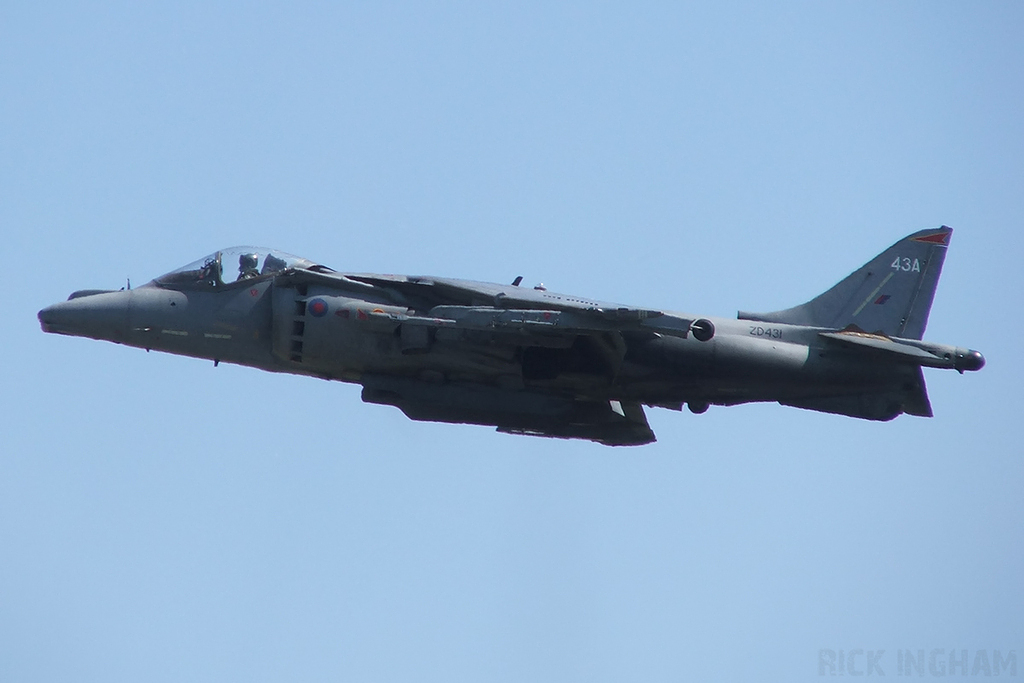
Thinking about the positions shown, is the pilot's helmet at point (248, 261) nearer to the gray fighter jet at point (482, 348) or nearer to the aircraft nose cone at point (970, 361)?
the gray fighter jet at point (482, 348)

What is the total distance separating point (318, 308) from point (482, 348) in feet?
8.25

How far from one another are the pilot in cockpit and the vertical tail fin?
834 cm

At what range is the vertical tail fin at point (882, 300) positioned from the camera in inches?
804

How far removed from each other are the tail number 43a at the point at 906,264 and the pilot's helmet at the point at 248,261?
422 inches

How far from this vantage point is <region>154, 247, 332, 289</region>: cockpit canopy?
A: 61.7 ft

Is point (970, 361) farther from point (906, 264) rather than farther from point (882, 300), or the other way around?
point (906, 264)

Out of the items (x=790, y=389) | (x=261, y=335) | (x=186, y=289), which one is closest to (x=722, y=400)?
(x=790, y=389)

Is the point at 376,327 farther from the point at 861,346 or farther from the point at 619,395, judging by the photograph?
the point at 861,346

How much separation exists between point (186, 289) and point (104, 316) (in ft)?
4.53

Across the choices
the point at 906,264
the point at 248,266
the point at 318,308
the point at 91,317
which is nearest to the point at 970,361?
the point at 906,264

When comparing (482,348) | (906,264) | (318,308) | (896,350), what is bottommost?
(482,348)

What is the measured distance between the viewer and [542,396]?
1908 centimetres

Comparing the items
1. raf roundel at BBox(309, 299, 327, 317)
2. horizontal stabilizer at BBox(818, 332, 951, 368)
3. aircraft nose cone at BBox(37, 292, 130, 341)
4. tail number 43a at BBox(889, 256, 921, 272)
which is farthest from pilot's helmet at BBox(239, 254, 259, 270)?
tail number 43a at BBox(889, 256, 921, 272)

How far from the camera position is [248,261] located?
18.9m
